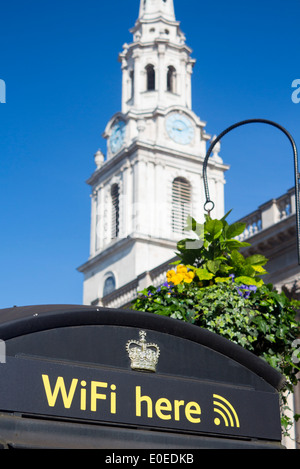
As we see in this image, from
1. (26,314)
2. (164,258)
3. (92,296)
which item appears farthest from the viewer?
(92,296)

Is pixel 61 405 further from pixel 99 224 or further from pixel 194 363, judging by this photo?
pixel 99 224

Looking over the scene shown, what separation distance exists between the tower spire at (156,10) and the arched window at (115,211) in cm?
1708

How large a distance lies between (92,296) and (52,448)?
2421 inches

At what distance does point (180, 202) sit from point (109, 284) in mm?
8249

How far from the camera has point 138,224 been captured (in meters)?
60.4

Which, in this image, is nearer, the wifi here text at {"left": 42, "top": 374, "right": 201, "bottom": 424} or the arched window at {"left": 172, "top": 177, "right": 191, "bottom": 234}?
the wifi here text at {"left": 42, "top": 374, "right": 201, "bottom": 424}

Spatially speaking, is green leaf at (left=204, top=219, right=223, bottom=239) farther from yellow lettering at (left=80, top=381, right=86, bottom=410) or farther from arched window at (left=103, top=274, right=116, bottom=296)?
arched window at (left=103, top=274, right=116, bottom=296)

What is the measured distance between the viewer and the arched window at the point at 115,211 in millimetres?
64125

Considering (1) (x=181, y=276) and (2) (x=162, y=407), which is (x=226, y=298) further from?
(2) (x=162, y=407)

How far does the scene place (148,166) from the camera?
205 feet

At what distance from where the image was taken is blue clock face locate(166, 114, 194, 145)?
6531 centimetres

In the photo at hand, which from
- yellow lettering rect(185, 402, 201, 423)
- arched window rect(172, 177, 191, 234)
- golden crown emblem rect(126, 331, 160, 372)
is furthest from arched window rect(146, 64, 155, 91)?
yellow lettering rect(185, 402, 201, 423)

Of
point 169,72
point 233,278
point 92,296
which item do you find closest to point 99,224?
point 92,296

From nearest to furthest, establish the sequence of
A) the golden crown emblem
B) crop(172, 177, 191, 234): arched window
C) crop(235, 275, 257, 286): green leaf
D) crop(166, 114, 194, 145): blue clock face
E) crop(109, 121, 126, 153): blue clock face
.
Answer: the golden crown emblem, crop(235, 275, 257, 286): green leaf, crop(172, 177, 191, 234): arched window, crop(166, 114, 194, 145): blue clock face, crop(109, 121, 126, 153): blue clock face
